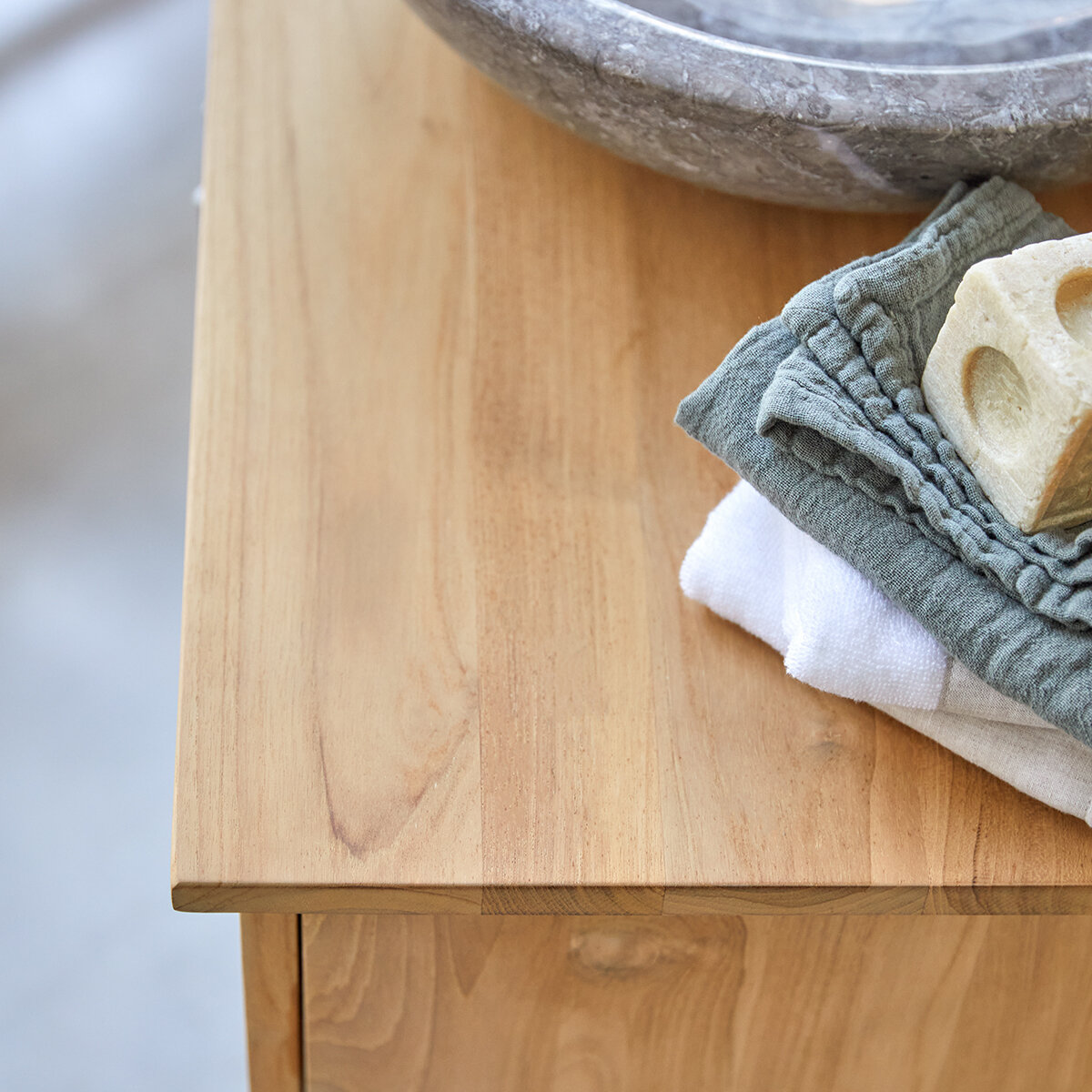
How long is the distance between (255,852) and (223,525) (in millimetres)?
140

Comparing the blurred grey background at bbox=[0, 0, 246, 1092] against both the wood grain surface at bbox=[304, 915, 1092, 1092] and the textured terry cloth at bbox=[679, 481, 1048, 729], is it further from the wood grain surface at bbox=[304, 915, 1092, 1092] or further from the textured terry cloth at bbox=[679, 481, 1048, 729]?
the textured terry cloth at bbox=[679, 481, 1048, 729]

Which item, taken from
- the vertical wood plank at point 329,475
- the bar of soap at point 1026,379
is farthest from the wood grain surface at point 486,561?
the bar of soap at point 1026,379

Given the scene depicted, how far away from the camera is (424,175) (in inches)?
25.0

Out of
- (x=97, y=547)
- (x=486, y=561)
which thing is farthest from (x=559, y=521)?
(x=97, y=547)

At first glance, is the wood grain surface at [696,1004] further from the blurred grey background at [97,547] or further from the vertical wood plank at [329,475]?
the blurred grey background at [97,547]

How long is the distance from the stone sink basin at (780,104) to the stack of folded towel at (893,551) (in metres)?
0.04

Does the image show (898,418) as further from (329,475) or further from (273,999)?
(273,999)

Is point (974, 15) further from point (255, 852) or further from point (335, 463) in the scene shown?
point (255, 852)

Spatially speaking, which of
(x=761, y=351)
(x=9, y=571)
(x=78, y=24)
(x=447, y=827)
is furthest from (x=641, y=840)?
(x=78, y=24)

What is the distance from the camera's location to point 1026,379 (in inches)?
16.0

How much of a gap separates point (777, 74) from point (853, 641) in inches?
8.5

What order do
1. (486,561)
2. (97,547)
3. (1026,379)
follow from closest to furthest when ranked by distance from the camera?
(1026,379) < (486,561) < (97,547)

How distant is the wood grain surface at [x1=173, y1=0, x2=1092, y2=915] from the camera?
1.51 ft

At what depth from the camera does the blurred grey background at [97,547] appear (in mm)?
889
